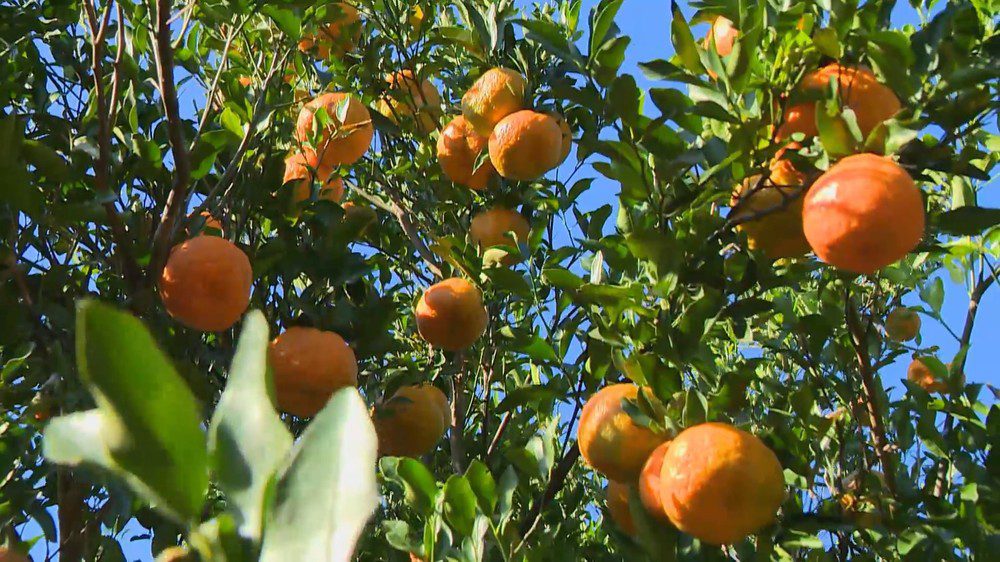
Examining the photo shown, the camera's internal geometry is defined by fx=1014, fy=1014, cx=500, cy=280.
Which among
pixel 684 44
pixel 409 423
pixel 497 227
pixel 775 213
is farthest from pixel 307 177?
pixel 775 213

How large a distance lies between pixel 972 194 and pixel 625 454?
1.38 metres

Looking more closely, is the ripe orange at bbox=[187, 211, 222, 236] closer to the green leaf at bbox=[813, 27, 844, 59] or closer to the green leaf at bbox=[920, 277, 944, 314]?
the green leaf at bbox=[813, 27, 844, 59]

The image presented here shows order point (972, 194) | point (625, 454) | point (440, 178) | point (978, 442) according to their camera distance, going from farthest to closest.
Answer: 1. point (440, 178)
2. point (972, 194)
3. point (978, 442)
4. point (625, 454)

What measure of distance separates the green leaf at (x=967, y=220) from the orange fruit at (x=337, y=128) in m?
1.54

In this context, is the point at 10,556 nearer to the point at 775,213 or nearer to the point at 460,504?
the point at 460,504

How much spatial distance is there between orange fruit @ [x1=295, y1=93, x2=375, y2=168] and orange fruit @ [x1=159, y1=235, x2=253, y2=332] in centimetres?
64

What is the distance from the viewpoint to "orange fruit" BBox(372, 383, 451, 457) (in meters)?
2.49

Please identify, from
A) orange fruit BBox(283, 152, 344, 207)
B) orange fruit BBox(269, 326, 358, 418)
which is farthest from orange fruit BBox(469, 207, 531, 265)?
orange fruit BBox(269, 326, 358, 418)

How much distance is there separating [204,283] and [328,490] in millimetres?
1785

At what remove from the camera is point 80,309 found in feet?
1.20

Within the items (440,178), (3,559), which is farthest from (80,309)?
(440,178)

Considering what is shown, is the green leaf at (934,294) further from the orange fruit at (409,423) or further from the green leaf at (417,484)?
the green leaf at (417,484)

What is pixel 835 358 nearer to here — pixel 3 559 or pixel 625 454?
pixel 625 454

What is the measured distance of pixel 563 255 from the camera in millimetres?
2584
